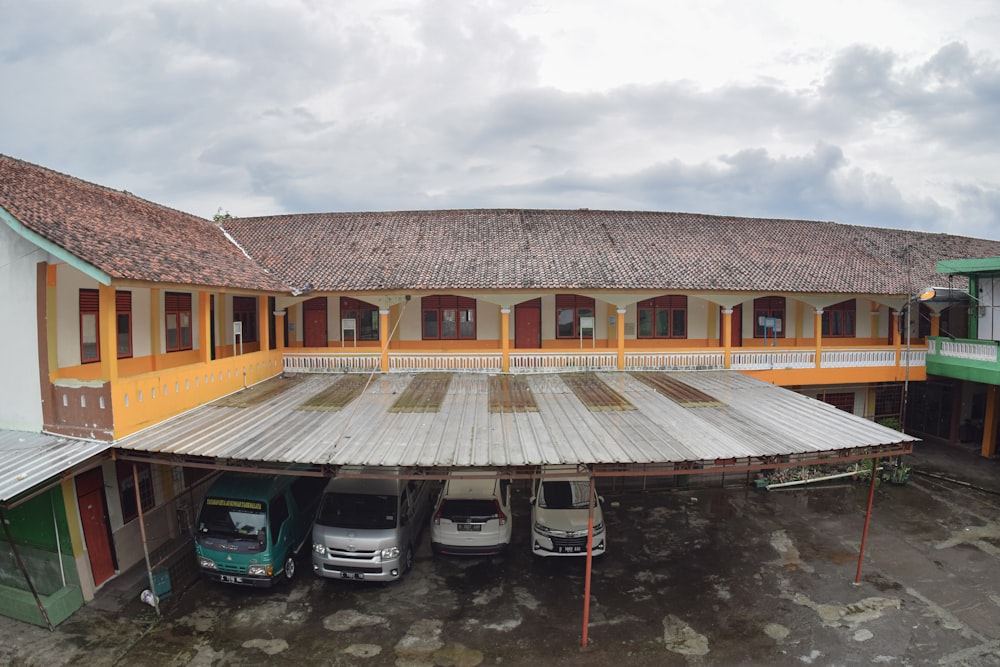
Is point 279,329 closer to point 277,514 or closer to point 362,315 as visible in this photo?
point 362,315

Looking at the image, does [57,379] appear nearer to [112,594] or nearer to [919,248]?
[112,594]

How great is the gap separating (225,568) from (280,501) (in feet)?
4.78

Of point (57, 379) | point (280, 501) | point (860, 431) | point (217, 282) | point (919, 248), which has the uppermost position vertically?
point (919, 248)

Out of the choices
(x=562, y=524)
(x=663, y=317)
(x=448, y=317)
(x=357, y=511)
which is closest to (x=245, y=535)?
(x=357, y=511)

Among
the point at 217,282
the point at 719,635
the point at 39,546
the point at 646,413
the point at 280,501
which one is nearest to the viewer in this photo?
the point at 719,635

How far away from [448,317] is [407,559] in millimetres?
10026

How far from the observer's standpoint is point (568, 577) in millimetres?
11023

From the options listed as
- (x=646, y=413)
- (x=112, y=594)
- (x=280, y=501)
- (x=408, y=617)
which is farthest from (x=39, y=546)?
(x=646, y=413)

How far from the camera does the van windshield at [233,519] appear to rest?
10.2 metres

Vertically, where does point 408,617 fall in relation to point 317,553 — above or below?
below

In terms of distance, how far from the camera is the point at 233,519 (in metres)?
10.2

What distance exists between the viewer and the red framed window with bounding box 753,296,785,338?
2061cm

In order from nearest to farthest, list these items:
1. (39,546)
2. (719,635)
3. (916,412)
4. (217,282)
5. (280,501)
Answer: (719,635), (39,546), (280,501), (217,282), (916,412)

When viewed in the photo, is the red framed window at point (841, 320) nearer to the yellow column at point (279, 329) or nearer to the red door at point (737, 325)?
the red door at point (737, 325)
